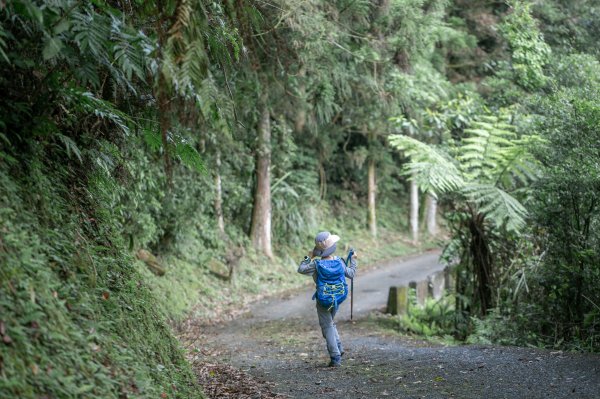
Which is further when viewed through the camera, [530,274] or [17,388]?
[530,274]

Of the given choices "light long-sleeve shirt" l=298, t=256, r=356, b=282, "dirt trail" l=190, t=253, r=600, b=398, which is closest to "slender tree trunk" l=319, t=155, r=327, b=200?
"dirt trail" l=190, t=253, r=600, b=398

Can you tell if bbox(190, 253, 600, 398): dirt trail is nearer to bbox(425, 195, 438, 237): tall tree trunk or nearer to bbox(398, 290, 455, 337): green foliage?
bbox(398, 290, 455, 337): green foliage

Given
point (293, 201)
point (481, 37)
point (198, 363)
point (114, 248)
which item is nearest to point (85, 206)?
point (114, 248)

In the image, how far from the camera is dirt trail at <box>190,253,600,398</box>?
638 centimetres

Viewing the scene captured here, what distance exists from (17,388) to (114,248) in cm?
243

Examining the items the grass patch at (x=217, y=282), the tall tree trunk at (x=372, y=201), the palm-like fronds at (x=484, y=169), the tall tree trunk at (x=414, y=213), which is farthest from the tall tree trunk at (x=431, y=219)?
the palm-like fronds at (x=484, y=169)

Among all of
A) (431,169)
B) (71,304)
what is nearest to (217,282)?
(431,169)

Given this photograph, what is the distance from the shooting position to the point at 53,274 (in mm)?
4102

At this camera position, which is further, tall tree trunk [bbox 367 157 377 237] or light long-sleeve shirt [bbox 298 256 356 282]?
tall tree trunk [bbox 367 157 377 237]

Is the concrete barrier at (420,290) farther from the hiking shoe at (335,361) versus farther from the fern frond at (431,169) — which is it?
the hiking shoe at (335,361)

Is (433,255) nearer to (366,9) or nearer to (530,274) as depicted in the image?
(366,9)

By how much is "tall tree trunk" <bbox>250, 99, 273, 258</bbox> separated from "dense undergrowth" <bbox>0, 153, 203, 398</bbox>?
12.2m

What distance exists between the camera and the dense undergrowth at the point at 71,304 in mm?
3402

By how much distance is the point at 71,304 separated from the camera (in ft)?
13.5
